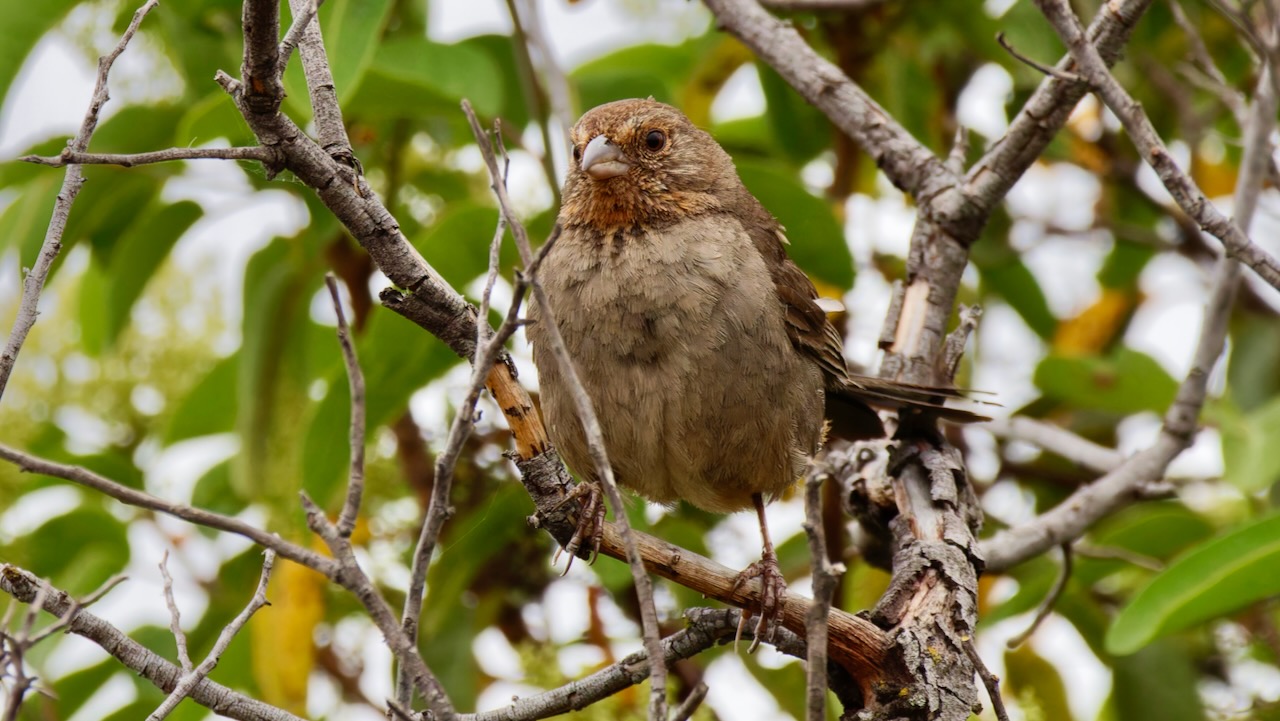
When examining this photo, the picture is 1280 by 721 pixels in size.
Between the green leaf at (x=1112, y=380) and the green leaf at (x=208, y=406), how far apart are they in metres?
3.08

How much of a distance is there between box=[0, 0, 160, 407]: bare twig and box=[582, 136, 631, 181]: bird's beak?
62.4 inches

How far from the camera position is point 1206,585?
11.4 ft

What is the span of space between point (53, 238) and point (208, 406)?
9.37ft

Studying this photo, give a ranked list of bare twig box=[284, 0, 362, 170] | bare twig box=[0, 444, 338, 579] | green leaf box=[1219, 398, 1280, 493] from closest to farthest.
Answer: bare twig box=[0, 444, 338, 579] → bare twig box=[284, 0, 362, 170] → green leaf box=[1219, 398, 1280, 493]

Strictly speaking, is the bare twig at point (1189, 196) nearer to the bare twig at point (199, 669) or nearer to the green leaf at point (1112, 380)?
the green leaf at point (1112, 380)

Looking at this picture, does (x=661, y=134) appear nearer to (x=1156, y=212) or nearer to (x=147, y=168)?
(x=147, y=168)

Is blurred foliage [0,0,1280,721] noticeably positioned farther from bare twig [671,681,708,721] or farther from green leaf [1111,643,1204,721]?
bare twig [671,681,708,721]

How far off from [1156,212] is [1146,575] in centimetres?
163

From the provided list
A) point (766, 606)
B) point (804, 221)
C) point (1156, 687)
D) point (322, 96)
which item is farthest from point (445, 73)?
point (1156, 687)

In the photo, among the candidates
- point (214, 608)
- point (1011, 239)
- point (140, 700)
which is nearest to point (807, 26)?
point (1011, 239)

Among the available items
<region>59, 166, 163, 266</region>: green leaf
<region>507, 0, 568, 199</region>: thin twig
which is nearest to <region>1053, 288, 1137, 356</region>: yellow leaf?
<region>507, 0, 568, 199</region>: thin twig

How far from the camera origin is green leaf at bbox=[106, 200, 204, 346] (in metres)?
A: 5.10

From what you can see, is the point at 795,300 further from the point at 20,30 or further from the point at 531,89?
the point at 20,30

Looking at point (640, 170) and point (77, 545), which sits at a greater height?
Answer: point (640, 170)
